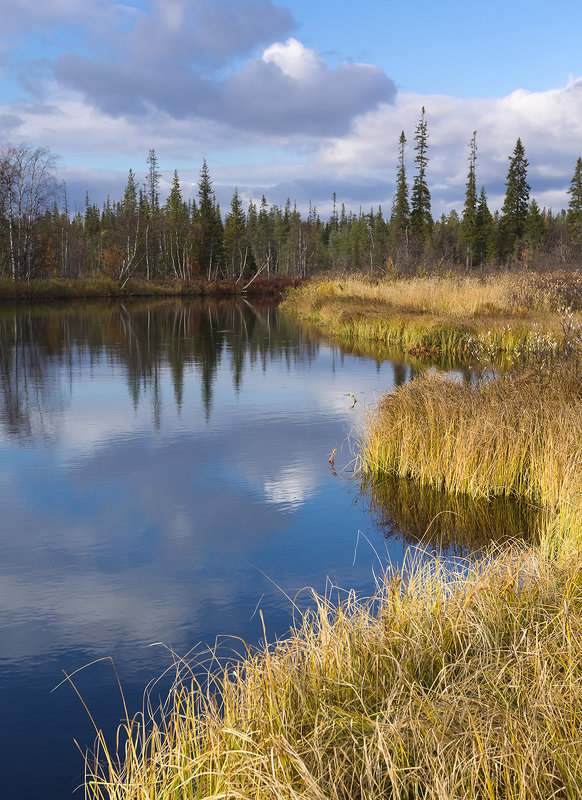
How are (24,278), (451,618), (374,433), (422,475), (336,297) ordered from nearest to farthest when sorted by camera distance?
(451,618)
(422,475)
(374,433)
(336,297)
(24,278)

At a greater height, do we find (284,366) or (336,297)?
(336,297)

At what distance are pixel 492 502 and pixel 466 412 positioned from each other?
125 cm

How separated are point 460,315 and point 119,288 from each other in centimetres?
3369

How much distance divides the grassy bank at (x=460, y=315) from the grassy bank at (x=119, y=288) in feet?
66.2

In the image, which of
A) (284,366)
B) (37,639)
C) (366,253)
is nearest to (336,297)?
(284,366)

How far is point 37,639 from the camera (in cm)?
507

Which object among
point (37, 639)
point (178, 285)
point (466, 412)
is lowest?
point (37, 639)

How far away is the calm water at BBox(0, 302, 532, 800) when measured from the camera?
460 centimetres

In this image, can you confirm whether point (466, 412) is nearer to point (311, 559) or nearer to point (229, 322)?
point (311, 559)

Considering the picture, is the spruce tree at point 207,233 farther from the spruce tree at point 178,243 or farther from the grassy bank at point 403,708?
the grassy bank at point 403,708

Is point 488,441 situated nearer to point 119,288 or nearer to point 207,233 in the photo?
point 119,288

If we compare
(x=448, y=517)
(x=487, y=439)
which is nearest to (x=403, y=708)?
(x=448, y=517)

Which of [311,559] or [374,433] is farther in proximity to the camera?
[374,433]

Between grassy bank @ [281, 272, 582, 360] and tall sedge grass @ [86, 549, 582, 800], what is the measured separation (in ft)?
30.8
